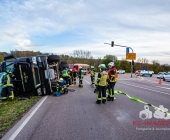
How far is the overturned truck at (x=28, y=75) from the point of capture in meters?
8.48

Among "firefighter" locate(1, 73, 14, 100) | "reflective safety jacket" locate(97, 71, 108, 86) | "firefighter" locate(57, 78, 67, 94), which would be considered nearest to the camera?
"reflective safety jacket" locate(97, 71, 108, 86)

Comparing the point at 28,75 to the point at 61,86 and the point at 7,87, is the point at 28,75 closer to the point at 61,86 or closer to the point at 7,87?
the point at 7,87

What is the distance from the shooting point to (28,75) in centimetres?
845

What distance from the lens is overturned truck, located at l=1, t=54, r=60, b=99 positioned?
27.8 feet

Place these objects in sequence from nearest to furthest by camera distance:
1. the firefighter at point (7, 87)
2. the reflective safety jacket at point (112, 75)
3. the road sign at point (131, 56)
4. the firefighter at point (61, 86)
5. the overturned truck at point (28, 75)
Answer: the reflective safety jacket at point (112, 75) → the firefighter at point (7, 87) → the overturned truck at point (28, 75) → the firefighter at point (61, 86) → the road sign at point (131, 56)

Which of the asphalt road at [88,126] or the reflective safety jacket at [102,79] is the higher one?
the reflective safety jacket at [102,79]

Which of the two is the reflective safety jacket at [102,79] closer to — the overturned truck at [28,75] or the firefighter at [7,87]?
the overturned truck at [28,75]

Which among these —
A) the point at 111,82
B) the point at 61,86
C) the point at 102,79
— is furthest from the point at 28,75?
Answer: the point at 111,82

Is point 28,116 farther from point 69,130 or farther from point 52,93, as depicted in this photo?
point 52,93

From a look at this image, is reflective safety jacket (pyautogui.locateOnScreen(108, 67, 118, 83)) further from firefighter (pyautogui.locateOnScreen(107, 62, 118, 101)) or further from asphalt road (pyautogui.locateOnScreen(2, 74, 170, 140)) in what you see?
asphalt road (pyautogui.locateOnScreen(2, 74, 170, 140))

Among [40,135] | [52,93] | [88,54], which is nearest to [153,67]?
[88,54]

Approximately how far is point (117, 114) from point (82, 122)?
1.35m

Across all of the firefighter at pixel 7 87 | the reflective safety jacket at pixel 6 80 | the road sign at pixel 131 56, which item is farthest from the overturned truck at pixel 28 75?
the road sign at pixel 131 56

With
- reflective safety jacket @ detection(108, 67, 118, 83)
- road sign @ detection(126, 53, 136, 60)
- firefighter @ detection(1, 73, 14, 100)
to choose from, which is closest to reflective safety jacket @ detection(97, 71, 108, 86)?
reflective safety jacket @ detection(108, 67, 118, 83)
